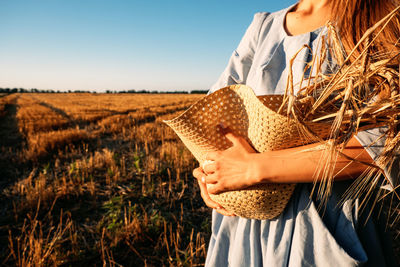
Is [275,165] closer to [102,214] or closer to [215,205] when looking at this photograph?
[215,205]

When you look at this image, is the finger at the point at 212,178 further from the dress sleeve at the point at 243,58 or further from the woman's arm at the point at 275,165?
the dress sleeve at the point at 243,58

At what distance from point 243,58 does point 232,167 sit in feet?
2.03

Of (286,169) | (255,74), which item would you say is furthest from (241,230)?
(255,74)

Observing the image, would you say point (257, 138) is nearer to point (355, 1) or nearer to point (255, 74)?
point (255, 74)

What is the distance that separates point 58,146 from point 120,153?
1.54 m

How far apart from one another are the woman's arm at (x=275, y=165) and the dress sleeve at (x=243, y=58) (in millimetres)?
441

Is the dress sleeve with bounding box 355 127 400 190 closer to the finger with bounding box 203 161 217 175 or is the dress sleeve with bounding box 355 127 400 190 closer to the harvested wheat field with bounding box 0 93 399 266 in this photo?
the finger with bounding box 203 161 217 175

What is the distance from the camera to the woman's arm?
23.9 inches

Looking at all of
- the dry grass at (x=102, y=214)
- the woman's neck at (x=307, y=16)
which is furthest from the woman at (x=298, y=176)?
the dry grass at (x=102, y=214)

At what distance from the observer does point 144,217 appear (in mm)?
2316

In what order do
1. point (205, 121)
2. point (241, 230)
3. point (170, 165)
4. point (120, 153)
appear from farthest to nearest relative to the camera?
point (120, 153) < point (170, 165) < point (241, 230) < point (205, 121)

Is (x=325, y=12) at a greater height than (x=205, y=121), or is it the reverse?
(x=325, y=12)

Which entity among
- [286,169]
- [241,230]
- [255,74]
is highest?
[255,74]

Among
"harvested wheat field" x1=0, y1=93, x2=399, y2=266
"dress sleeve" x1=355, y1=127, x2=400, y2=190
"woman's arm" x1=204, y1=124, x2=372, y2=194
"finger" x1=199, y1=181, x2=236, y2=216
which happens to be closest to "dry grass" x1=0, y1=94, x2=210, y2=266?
"harvested wheat field" x1=0, y1=93, x2=399, y2=266
